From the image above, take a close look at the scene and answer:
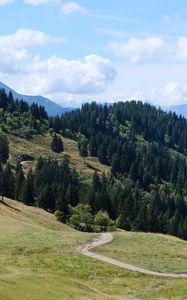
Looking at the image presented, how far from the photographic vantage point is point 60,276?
5225cm

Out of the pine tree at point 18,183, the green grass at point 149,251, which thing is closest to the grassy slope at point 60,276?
the green grass at point 149,251

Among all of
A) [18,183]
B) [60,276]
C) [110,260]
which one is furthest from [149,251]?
[18,183]

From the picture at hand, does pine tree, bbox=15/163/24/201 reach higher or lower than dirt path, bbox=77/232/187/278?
higher

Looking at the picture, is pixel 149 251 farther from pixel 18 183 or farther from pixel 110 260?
pixel 18 183

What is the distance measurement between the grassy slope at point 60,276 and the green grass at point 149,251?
5.62 m

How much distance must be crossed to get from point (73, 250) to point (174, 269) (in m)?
14.9

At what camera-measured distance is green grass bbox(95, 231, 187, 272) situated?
6581 cm

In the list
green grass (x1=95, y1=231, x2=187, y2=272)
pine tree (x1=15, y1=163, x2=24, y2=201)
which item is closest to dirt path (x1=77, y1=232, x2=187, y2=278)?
green grass (x1=95, y1=231, x2=187, y2=272)

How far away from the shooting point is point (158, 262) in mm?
67188

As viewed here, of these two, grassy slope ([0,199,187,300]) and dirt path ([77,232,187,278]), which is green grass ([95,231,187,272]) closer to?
dirt path ([77,232,187,278])

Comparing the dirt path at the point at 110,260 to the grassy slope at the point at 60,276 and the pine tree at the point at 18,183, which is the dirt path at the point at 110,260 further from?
the pine tree at the point at 18,183

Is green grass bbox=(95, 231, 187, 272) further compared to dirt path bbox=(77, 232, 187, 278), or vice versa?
green grass bbox=(95, 231, 187, 272)

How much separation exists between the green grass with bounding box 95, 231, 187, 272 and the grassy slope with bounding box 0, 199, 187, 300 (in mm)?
5618

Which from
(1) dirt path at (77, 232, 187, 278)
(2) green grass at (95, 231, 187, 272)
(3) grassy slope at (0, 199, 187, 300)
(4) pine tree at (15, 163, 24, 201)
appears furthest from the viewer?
(4) pine tree at (15, 163, 24, 201)
